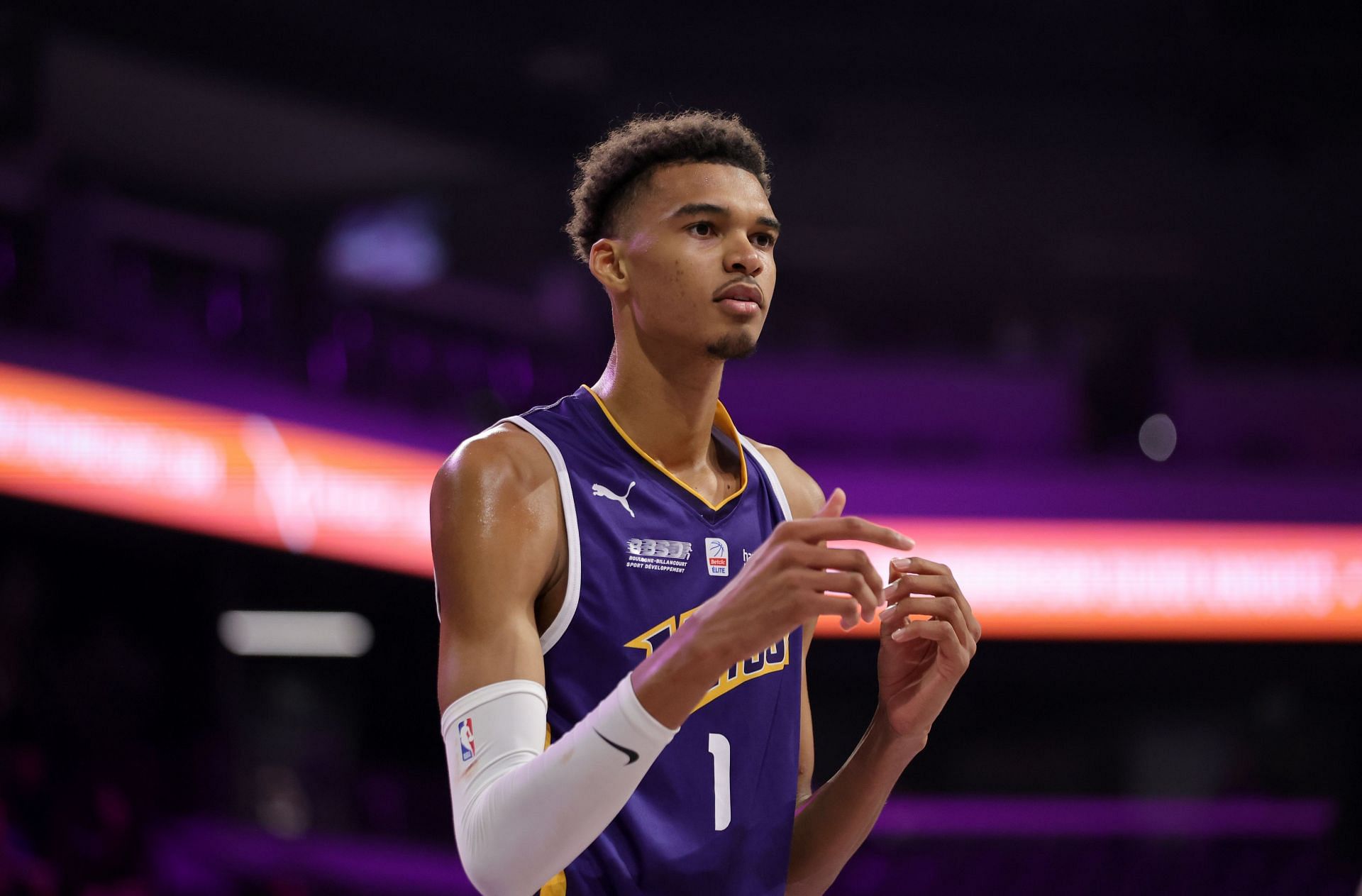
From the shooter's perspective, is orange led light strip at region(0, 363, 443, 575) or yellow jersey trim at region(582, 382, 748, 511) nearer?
yellow jersey trim at region(582, 382, 748, 511)

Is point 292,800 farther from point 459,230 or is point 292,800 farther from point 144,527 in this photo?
point 459,230

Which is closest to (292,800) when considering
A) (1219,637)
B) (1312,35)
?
(1219,637)

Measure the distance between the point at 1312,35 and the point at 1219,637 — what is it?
7223 mm

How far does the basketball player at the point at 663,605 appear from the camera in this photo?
67.2 inches

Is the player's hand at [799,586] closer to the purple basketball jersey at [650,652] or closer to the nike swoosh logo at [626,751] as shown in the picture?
the nike swoosh logo at [626,751]

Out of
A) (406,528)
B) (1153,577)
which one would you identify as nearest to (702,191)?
(406,528)

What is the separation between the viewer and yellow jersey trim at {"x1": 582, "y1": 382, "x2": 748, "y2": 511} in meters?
2.24

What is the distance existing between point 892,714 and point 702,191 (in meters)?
0.91

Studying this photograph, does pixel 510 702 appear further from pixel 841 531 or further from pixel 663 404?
pixel 663 404

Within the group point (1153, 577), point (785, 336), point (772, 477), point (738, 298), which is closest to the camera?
point (738, 298)

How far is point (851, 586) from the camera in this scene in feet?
5.39

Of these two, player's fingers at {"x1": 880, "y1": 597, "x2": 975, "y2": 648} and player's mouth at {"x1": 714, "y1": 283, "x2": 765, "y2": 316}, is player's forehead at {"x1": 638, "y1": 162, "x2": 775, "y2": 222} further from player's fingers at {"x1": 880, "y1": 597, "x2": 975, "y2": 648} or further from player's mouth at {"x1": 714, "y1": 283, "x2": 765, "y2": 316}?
player's fingers at {"x1": 880, "y1": 597, "x2": 975, "y2": 648}

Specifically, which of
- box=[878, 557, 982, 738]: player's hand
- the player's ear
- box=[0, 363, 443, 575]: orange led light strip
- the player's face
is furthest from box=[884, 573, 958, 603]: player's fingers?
box=[0, 363, 443, 575]: orange led light strip

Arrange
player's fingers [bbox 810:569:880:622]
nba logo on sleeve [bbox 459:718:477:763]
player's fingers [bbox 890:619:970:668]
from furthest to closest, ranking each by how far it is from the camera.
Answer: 1. player's fingers [bbox 890:619:970:668]
2. nba logo on sleeve [bbox 459:718:477:763]
3. player's fingers [bbox 810:569:880:622]
